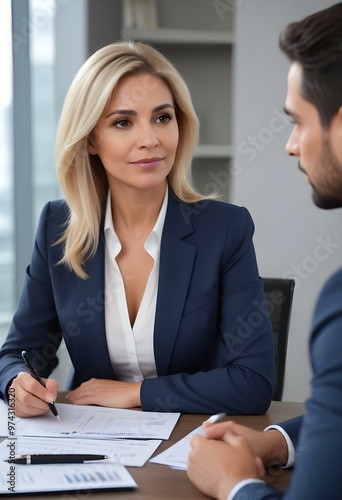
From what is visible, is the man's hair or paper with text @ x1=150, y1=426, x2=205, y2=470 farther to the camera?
paper with text @ x1=150, y1=426, x2=205, y2=470

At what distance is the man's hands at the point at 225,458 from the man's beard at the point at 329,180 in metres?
0.44

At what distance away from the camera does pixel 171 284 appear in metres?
2.00

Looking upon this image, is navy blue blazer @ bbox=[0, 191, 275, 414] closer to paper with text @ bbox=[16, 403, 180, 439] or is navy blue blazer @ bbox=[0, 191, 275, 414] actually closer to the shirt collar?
the shirt collar

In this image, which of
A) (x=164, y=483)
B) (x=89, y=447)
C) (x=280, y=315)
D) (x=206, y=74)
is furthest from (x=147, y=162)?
(x=206, y=74)

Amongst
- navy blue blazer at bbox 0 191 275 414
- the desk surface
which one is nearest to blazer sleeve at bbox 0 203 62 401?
navy blue blazer at bbox 0 191 275 414

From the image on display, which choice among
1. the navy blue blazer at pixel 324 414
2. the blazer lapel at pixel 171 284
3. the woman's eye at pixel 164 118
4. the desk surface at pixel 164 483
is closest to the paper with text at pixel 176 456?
the desk surface at pixel 164 483

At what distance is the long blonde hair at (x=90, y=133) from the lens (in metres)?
2.04

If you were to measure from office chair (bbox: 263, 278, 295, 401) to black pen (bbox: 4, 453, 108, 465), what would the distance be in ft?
3.33

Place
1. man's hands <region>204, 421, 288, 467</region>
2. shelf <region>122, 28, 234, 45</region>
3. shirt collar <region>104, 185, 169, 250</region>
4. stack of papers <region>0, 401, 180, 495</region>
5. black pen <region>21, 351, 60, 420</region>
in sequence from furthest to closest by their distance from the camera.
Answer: shelf <region>122, 28, 234, 45</region>, shirt collar <region>104, 185, 169, 250</region>, black pen <region>21, 351, 60, 420</region>, man's hands <region>204, 421, 288, 467</region>, stack of papers <region>0, 401, 180, 495</region>

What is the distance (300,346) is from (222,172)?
1.23 meters

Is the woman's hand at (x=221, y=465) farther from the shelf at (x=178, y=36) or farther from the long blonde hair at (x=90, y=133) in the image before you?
the shelf at (x=178, y=36)

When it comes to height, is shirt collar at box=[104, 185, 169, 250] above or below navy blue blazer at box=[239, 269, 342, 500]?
above

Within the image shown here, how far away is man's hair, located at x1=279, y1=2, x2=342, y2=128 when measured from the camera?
44.9 inches

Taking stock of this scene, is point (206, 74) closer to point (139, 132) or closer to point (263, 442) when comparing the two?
point (139, 132)
